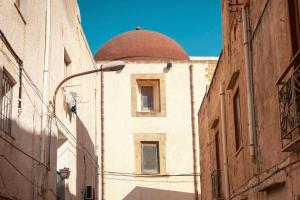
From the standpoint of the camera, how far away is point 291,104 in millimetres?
6473

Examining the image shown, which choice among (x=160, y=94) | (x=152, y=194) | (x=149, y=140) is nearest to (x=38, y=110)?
(x=149, y=140)

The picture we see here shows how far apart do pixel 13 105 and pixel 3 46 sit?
1.27 m

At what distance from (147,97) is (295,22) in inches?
717

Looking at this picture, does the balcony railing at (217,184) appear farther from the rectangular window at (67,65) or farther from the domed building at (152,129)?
the domed building at (152,129)

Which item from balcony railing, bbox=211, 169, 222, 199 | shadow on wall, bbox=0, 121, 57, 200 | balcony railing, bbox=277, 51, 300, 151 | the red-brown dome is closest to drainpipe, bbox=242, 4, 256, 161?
balcony railing, bbox=277, 51, 300, 151

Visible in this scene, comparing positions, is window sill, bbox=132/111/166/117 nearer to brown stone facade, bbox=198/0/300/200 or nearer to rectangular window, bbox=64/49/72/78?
rectangular window, bbox=64/49/72/78

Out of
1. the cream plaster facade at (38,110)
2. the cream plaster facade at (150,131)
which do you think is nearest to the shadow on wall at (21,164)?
the cream plaster facade at (38,110)

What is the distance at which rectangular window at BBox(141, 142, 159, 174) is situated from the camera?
949 inches

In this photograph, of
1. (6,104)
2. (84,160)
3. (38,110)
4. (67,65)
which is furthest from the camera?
(84,160)

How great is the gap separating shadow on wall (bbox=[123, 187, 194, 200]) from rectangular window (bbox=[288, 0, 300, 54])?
1744 centimetres

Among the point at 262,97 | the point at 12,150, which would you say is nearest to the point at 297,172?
the point at 262,97

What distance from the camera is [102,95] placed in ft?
80.2

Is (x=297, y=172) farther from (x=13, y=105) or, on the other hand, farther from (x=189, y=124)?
(x=189, y=124)

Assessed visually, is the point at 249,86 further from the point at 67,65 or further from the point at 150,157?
the point at 150,157
